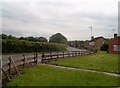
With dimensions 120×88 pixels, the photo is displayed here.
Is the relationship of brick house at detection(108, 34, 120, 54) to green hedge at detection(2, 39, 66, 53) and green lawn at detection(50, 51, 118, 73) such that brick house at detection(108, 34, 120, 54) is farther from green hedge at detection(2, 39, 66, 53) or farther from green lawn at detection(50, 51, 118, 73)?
green lawn at detection(50, 51, 118, 73)

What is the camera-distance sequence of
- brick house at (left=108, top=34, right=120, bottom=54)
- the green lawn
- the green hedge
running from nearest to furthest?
the green lawn < the green hedge < brick house at (left=108, top=34, right=120, bottom=54)

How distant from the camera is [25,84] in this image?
32.8 ft

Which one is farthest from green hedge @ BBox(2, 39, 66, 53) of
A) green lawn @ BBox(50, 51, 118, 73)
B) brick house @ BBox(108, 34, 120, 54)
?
Answer: brick house @ BBox(108, 34, 120, 54)

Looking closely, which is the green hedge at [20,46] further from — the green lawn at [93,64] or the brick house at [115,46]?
the brick house at [115,46]

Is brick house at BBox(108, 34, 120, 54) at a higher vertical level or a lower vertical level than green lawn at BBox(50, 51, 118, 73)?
higher

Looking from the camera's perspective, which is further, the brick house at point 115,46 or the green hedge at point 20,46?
the brick house at point 115,46

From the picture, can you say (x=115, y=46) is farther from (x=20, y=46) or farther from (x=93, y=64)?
(x=93, y=64)

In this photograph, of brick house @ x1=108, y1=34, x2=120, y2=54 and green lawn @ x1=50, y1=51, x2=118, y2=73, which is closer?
green lawn @ x1=50, y1=51, x2=118, y2=73

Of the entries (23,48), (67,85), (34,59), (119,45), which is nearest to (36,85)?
(67,85)

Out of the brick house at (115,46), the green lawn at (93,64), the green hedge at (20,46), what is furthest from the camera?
the brick house at (115,46)

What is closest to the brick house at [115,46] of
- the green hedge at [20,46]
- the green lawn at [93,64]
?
the green hedge at [20,46]

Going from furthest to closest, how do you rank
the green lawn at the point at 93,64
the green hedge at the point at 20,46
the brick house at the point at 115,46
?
the brick house at the point at 115,46 < the green hedge at the point at 20,46 < the green lawn at the point at 93,64

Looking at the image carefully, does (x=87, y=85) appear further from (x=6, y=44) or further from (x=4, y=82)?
(x=6, y=44)

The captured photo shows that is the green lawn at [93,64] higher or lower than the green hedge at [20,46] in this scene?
lower
